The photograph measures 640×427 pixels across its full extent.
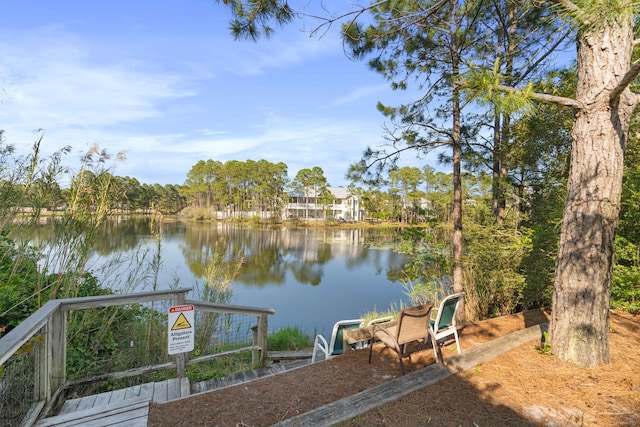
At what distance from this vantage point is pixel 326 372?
2.84m

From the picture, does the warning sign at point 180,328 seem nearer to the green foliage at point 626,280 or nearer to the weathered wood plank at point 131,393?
the weathered wood plank at point 131,393

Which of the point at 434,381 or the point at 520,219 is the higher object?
the point at 520,219

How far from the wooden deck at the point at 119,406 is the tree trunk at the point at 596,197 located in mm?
3432

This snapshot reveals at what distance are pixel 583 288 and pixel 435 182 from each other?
→ 41925 millimetres

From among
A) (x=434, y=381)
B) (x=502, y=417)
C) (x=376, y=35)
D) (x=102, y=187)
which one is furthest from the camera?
(x=376, y=35)

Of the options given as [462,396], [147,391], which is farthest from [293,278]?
[462,396]

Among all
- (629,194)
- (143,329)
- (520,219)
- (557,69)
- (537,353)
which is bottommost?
(143,329)

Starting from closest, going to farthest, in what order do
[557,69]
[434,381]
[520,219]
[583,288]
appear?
[434,381], [583,288], [557,69], [520,219]

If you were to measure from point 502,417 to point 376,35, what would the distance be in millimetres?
4306

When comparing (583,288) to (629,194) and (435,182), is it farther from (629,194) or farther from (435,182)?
(435,182)

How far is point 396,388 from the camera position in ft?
7.47

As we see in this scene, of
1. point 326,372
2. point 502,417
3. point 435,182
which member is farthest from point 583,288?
point 435,182

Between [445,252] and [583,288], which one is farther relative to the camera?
[445,252]

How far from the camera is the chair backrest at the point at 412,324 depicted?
2701mm
